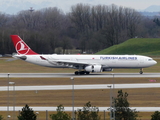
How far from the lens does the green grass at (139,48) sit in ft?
367

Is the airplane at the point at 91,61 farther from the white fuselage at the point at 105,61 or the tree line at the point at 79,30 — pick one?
the tree line at the point at 79,30

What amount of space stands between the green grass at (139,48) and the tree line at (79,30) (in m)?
17.0

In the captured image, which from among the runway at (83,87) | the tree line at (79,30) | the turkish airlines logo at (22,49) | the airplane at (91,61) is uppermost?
the tree line at (79,30)

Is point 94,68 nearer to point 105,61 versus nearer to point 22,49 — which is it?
point 105,61

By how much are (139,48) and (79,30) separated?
47.3 meters

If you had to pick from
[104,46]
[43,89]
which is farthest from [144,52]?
[43,89]

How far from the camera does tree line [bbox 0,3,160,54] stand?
125 metres

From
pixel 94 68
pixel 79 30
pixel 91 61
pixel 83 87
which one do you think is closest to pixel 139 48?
pixel 79 30

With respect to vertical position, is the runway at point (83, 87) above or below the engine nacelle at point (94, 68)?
below

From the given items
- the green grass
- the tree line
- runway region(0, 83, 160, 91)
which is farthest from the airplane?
the tree line

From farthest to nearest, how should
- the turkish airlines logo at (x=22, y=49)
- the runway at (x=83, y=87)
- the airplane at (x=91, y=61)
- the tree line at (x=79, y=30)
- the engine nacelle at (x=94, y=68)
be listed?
the tree line at (x=79, y=30)
the turkish airlines logo at (x=22, y=49)
the airplane at (x=91, y=61)
the engine nacelle at (x=94, y=68)
the runway at (x=83, y=87)

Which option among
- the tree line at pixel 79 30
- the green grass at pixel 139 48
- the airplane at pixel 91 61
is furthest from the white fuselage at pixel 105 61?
the tree line at pixel 79 30

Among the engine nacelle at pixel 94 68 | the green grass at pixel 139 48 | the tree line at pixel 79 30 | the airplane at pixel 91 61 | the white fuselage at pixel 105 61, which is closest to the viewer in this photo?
the engine nacelle at pixel 94 68

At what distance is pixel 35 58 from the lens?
2415 inches
